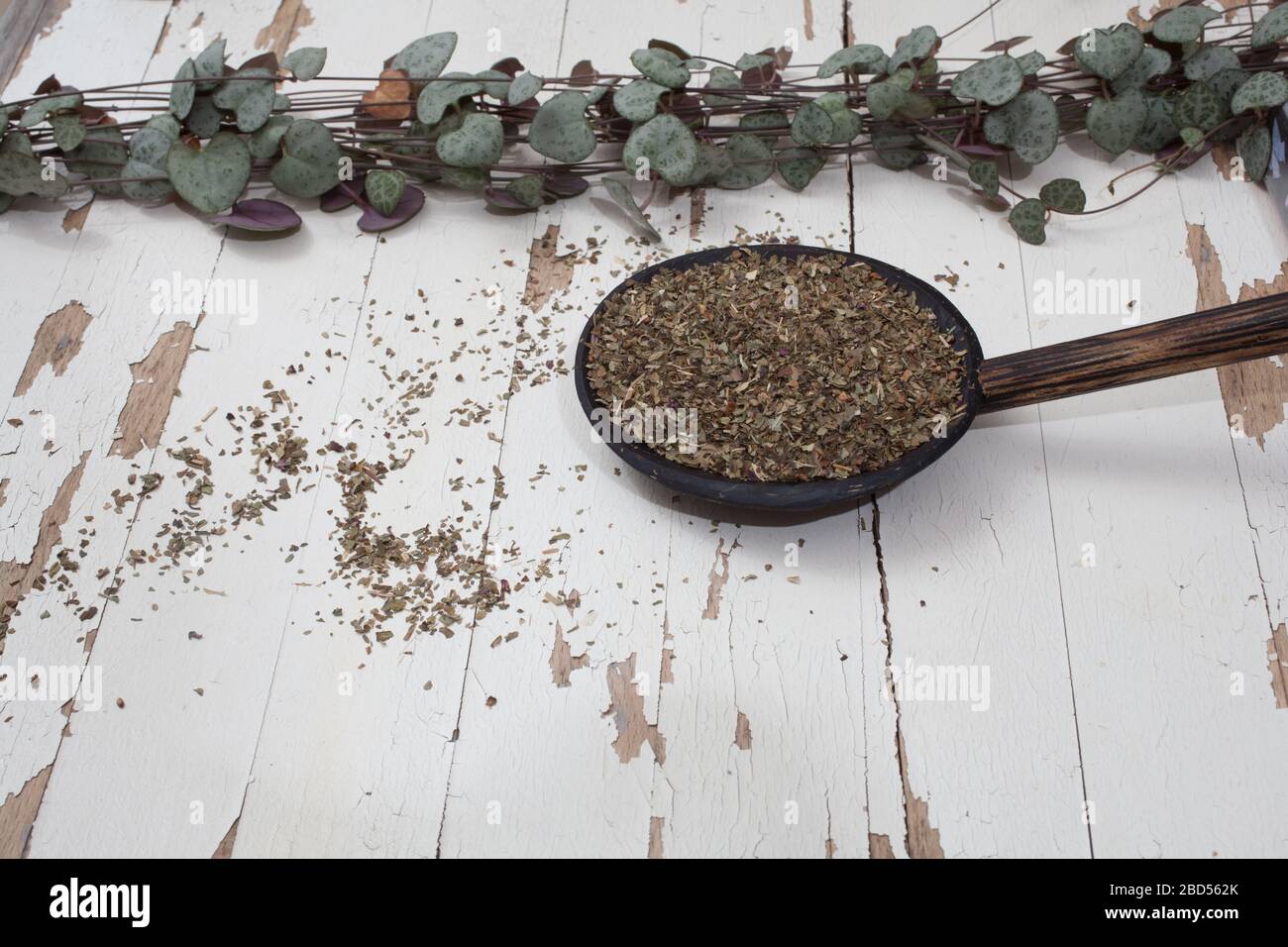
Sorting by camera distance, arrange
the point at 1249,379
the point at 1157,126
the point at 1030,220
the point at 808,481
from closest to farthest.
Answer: the point at 808,481, the point at 1249,379, the point at 1030,220, the point at 1157,126

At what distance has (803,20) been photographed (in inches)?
69.8

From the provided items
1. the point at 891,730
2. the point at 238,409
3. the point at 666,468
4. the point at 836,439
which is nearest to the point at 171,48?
the point at 238,409

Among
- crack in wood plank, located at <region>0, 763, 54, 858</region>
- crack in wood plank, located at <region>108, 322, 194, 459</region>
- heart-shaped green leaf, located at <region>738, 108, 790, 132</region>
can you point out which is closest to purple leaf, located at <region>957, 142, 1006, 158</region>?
heart-shaped green leaf, located at <region>738, 108, 790, 132</region>

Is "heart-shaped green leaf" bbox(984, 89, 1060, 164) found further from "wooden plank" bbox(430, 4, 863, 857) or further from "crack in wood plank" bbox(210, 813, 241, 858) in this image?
"crack in wood plank" bbox(210, 813, 241, 858)

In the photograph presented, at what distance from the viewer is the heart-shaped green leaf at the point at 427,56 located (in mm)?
1518

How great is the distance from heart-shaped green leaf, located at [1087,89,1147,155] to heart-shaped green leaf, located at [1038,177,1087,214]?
0.11 m

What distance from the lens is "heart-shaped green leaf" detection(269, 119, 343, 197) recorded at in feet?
4.88

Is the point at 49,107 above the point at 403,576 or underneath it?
above

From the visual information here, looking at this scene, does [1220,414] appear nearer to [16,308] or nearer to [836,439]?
[836,439]

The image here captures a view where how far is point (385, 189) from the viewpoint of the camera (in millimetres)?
1486

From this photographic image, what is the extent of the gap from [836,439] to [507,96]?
2.39ft

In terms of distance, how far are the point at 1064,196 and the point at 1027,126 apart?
0.37 ft

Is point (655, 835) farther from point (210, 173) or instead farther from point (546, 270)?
point (210, 173)

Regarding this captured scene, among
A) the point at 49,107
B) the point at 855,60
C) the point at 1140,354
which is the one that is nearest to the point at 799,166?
the point at 855,60
